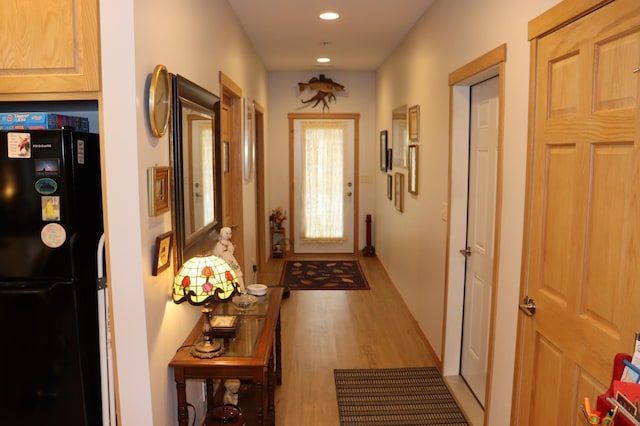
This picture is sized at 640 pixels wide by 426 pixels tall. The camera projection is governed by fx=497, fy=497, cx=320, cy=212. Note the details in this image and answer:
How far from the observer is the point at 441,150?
11.7 feet

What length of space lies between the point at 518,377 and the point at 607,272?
2.68ft

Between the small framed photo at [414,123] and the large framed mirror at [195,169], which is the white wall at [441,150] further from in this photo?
the large framed mirror at [195,169]

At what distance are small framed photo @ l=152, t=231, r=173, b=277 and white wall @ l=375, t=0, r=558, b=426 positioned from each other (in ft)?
4.96

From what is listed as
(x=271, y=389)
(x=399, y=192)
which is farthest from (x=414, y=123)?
(x=271, y=389)

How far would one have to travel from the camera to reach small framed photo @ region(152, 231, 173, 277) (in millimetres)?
1937

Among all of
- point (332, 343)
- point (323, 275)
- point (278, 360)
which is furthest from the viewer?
point (323, 275)

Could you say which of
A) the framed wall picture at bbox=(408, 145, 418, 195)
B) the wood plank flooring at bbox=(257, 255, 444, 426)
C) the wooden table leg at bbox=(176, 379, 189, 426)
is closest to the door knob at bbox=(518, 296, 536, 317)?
the wood plank flooring at bbox=(257, 255, 444, 426)

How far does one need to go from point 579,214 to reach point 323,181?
577 cm

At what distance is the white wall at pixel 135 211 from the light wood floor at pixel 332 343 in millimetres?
1070

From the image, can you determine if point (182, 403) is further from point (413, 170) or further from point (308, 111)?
point (308, 111)

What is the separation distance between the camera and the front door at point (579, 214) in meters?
1.46

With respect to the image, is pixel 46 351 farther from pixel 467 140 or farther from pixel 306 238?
pixel 306 238

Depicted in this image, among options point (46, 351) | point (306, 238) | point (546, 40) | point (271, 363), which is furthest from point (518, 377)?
point (306, 238)

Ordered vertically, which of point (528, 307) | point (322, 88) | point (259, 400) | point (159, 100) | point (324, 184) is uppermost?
point (322, 88)
